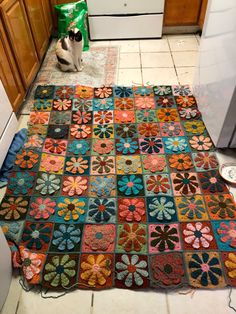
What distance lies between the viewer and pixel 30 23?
1929mm

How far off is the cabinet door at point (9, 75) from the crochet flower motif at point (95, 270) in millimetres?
1102

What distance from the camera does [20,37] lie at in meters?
1.76

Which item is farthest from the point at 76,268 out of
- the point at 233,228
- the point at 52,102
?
the point at 52,102

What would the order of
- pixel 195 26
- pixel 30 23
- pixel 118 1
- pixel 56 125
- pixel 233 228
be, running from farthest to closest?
pixel 195 26 → pixel 118 1 → pixel 30 23 → pixel 56 125 → pixel 233 228

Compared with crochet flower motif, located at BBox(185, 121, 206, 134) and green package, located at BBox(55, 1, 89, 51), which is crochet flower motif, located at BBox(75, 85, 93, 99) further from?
crochet flower motif, located at BBox(185, 121, 206, 134)

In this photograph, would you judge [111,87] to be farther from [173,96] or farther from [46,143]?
[46,143]

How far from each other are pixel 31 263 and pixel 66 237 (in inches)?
7.2

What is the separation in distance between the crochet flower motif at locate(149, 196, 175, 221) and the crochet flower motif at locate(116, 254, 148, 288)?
0.23 m

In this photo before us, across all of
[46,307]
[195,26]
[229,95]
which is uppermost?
[229,95]

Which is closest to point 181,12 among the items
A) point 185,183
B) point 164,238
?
point 185,183

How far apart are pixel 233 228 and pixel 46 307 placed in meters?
0.89

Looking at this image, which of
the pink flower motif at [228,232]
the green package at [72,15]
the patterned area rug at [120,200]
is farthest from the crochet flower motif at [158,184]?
the green package at [72,15]

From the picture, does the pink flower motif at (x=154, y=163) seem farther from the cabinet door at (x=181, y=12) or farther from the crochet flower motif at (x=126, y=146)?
the cabinet door at (x=181, y=12)

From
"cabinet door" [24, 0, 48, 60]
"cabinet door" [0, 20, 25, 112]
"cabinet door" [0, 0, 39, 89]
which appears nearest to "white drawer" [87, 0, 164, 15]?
"cabinet door" [24, 0, 48, 60]
